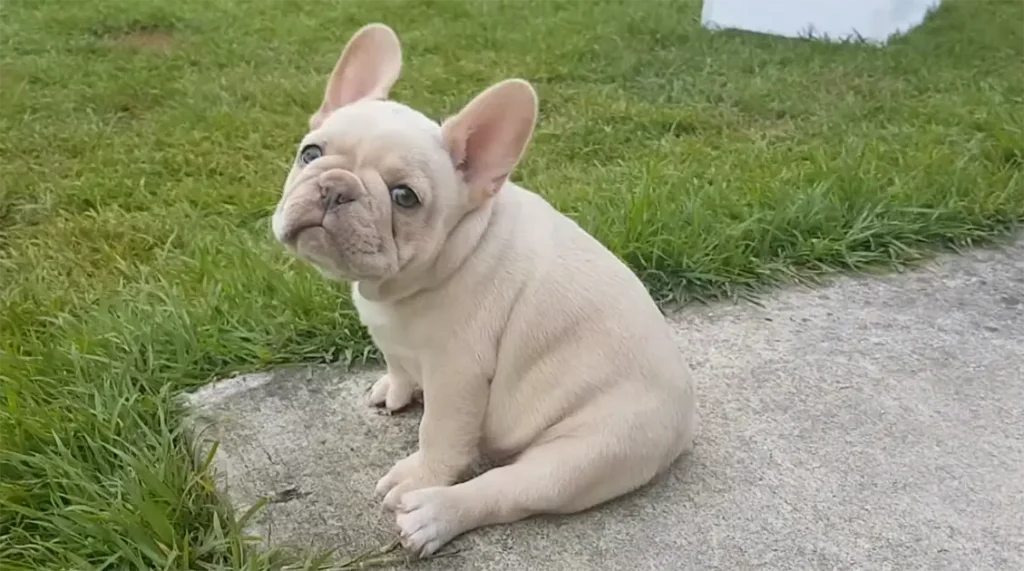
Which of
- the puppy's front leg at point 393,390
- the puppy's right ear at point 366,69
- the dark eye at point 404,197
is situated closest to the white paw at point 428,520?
the puppy's front leg at point 393,390

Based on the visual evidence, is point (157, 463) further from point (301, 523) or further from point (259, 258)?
point (259, 258)

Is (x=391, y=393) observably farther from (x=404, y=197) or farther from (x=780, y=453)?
(x=780, y=453)

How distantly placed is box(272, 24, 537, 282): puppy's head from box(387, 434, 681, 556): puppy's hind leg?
15.3 inches

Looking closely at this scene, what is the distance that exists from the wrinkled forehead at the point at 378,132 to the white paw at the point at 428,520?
581 millimetres

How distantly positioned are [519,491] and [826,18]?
14.1 feet

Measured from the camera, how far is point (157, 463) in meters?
2.02

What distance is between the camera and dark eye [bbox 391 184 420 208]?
171cm

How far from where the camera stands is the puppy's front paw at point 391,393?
2.22m

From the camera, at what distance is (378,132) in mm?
1724

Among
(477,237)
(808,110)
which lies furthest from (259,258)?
(808,110)

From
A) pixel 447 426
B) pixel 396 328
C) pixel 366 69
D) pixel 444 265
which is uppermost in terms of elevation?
pixel 366 69

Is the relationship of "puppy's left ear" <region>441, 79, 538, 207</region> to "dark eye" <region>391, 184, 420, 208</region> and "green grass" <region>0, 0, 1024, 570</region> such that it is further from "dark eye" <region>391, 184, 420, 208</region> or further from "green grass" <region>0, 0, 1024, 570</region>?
"green grass" <region>0, 0, 1024, 570</region>

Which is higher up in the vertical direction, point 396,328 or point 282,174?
point 396,328

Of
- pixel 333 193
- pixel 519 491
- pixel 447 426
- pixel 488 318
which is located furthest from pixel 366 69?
pixel 519 491
